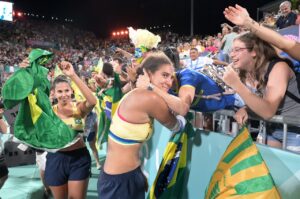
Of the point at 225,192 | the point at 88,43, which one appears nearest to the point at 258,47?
the point at 225,192

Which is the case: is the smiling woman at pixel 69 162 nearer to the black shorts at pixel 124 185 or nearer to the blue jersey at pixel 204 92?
the black shorts at pixel 124 185

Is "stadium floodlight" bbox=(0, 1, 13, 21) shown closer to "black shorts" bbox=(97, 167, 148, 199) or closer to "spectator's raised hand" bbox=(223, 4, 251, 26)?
"black shorts" bbox=(97, 167, 148, 199)

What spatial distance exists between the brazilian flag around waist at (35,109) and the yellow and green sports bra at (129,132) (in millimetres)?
1231

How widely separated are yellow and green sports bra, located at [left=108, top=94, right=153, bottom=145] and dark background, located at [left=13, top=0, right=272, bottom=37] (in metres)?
25.1

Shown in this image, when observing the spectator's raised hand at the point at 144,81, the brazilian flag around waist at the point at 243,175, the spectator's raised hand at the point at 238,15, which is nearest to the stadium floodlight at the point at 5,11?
the spectator's raised hand at the point at 144,81

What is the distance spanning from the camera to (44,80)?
12.3 feet

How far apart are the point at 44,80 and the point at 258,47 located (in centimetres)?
240

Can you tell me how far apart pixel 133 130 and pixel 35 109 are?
1596mm

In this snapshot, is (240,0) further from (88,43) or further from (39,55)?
(39,55)

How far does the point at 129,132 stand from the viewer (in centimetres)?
241

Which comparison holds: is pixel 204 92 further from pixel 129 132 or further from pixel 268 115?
pixel 268 115

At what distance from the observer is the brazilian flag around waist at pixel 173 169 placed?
2.77m

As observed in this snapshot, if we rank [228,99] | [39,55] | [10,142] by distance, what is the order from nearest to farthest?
[228,99] < [39,55] < [10,142]

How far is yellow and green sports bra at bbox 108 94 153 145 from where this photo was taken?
2.41m
